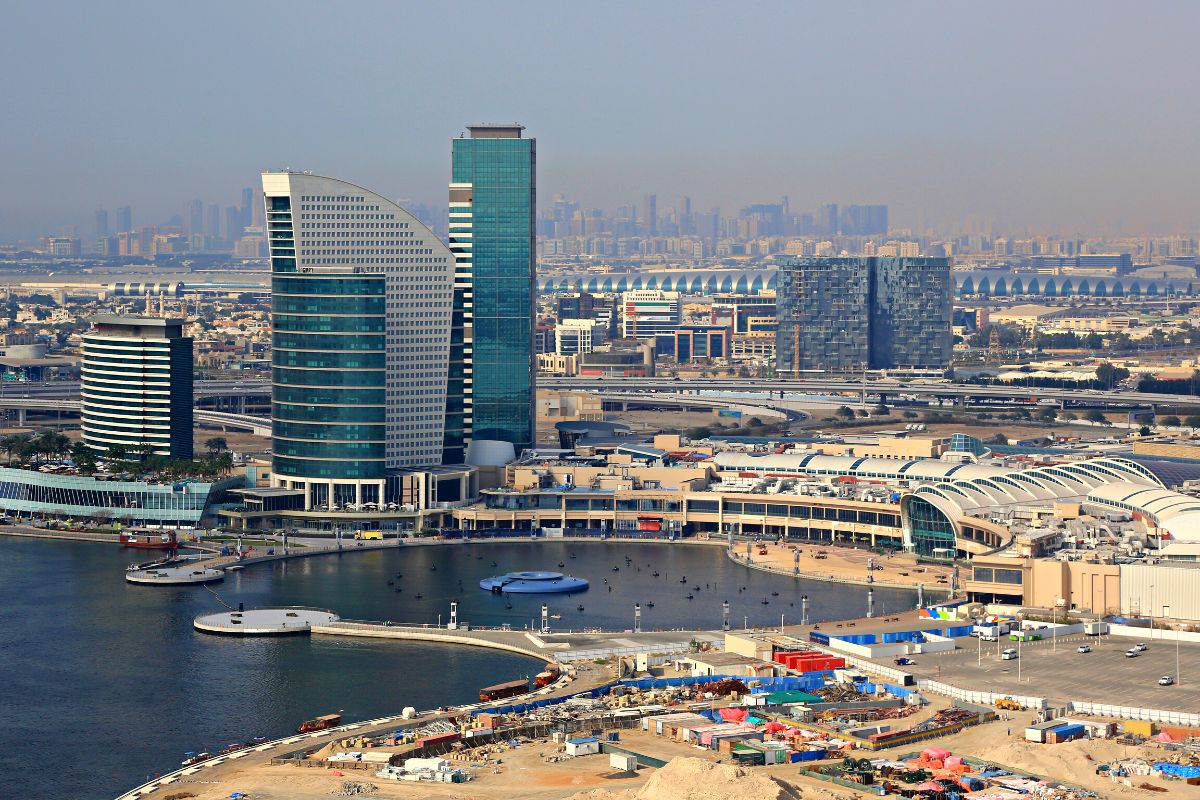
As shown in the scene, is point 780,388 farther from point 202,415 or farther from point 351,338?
point 351,338

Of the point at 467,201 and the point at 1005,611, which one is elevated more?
the point at 467,201

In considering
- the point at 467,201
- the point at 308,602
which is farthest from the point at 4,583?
the point at 467,201

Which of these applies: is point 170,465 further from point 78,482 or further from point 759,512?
point 759,512

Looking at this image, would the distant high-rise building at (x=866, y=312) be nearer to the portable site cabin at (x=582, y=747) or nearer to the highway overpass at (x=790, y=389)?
the highway overpass at (x=790, y=389)

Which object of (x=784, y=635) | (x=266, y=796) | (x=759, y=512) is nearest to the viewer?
(x=266, y=796)

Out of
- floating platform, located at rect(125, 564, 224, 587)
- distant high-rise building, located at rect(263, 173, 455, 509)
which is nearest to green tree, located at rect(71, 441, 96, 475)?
distant high-rise building, located at rect(263, 173, 455, 509)

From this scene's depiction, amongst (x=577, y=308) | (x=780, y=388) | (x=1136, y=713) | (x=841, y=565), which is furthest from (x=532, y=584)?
(x=577, y=308)
